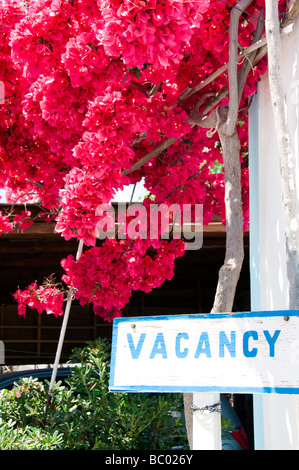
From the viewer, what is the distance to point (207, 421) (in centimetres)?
147

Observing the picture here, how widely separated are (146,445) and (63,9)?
7.95 feet

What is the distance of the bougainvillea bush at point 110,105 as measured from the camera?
2234 millimetres

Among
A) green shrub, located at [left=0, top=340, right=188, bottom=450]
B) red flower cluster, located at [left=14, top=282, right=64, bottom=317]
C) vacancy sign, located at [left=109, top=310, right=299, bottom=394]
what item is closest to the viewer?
vacancy sign, located at [left=109, top=310, right=299, bottom=394]

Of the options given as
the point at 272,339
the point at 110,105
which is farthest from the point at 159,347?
the point at 110,105

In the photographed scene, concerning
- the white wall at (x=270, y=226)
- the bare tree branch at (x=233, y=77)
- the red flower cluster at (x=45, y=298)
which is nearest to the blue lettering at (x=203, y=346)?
the white wall at (x=270, y=226)

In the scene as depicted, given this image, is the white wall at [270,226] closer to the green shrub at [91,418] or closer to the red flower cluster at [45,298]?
the green shrub at [91,418]

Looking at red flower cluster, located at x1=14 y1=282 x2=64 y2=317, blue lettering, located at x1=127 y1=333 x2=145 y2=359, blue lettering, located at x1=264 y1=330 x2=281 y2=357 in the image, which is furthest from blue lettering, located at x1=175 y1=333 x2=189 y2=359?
red flower cluster, located at x1=14 y1=282 x2=64 y2=317

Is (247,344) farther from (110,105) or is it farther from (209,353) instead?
(110,105)

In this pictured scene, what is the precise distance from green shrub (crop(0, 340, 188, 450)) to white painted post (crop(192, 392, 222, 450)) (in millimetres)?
1575

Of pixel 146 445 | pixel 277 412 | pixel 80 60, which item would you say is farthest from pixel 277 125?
pixel 146 445

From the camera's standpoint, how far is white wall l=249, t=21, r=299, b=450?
98.4 inches

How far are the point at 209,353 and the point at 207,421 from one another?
7.4 inches

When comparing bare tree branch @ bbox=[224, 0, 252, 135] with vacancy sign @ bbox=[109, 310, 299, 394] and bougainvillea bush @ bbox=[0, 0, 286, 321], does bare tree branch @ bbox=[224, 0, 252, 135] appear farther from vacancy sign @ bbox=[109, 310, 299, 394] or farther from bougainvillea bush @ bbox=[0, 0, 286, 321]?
vacancy sign @ bbox=[109, 310, 299, 394]
